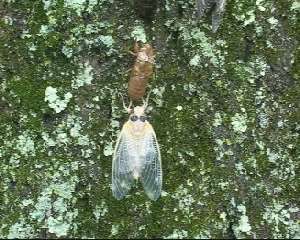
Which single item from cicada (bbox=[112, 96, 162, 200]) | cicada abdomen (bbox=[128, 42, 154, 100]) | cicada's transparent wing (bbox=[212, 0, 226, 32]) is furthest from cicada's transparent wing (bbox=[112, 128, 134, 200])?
cicada's transparent wing (bbox=[212, 0, 226, 32])

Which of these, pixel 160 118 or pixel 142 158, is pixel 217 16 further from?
pixel 142 158

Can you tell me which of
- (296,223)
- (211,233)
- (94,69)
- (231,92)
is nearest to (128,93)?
(94,69)

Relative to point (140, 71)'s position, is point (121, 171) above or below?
below

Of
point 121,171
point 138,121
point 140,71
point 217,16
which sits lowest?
point 121,171

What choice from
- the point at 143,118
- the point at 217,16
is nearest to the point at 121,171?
the point at 143,118

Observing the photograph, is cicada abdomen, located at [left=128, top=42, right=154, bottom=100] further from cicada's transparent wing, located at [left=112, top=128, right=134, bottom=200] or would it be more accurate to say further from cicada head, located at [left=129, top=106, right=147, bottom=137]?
cicada's transparent wing, located at [left=112, top=128, right=134, bottom=200]

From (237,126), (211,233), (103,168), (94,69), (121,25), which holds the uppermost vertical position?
(121,25)

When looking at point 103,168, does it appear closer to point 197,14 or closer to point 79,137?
point 79,137
